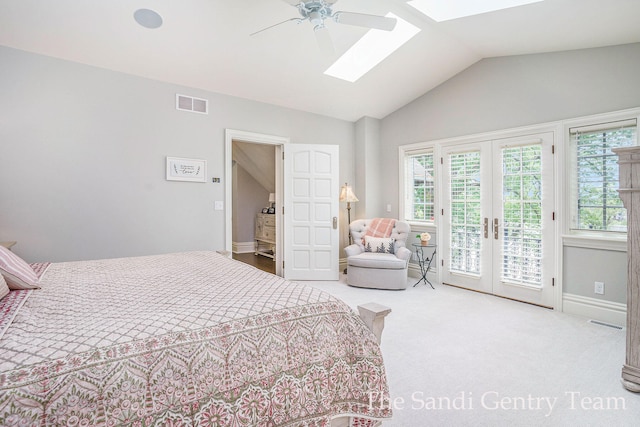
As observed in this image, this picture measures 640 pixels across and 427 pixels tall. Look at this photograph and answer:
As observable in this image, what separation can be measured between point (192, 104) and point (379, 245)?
3.17 metres

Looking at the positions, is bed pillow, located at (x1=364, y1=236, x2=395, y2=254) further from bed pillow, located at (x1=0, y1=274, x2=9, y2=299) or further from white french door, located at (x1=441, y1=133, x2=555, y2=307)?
bed pillow, located at (x1=0, y1=274, x2=9, y2=299)

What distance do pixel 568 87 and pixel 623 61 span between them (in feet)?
1.48

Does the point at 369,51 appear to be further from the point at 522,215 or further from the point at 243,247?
the point at 243,247

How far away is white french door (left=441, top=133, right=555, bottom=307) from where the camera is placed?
3652mm

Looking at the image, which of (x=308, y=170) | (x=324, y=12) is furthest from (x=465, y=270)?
(x=324, y=12)

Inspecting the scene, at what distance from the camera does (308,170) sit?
4805 mm

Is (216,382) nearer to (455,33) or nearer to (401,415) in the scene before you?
(401,415)

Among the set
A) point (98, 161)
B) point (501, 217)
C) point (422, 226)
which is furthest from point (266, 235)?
point (501, 217)

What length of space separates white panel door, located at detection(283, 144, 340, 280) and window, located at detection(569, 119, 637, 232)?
2.95 metres

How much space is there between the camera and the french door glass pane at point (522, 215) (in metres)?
3.71

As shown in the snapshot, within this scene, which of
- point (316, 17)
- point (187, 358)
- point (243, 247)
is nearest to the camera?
point (187, 358)

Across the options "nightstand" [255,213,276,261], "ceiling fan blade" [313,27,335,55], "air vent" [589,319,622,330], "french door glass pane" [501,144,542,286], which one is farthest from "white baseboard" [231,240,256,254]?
"air vent" [589,319,622,330]

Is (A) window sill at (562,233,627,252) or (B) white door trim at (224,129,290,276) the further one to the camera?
(B) white door trim at (224,129,290,276)

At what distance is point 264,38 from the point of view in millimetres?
3281
